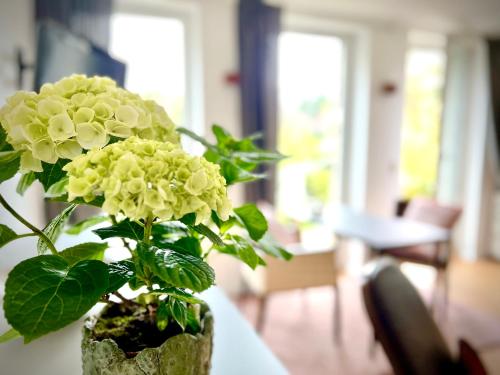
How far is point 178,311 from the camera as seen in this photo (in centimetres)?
53

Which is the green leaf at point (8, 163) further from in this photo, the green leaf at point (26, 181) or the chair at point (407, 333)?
the chair at point (407, 333)

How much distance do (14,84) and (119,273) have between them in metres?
1.42

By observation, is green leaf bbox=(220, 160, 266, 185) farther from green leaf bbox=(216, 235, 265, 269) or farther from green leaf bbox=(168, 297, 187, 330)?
green leaf bbox=(168, 297, 187, 330)

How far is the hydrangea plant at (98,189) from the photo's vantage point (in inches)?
16.9

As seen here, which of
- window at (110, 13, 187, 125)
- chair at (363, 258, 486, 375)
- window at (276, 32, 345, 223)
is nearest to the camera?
chair at (363, 258, 486, 375)

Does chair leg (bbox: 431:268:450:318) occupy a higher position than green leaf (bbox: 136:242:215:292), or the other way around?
green leaf (bbox: 136:242:215:292)

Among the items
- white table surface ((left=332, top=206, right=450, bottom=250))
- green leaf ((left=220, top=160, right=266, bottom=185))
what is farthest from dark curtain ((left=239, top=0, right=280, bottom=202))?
green leaf ((left=220, top=160, right=266, bottom=185))

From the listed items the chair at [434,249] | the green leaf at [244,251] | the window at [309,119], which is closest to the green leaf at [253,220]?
the green leaf at [244,251]

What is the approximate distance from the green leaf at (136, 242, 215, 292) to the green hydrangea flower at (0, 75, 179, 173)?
0.15 m

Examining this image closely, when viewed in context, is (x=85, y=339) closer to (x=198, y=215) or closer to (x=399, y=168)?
(x=198, y=215)

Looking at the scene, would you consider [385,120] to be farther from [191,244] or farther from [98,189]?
[98,189]

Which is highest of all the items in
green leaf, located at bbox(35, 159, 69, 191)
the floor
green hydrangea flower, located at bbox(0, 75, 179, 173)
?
green hydrangea flower, located at bbox(0, 75, 179, 173)

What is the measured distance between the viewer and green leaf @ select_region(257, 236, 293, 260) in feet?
2.35

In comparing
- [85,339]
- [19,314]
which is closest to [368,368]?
[85,339]
